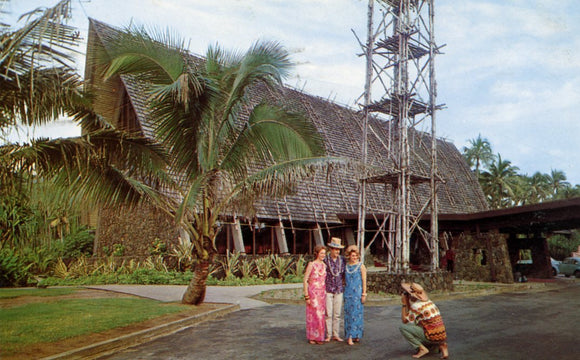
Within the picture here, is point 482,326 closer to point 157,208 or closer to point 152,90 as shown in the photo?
point 157,208

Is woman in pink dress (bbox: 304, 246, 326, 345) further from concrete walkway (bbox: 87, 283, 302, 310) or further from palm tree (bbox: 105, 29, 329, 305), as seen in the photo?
concrete walkway (bbox: 87, 283, 302, 310)

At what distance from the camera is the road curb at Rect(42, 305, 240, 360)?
6397mm

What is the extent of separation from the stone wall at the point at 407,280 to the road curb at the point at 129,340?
639 cm

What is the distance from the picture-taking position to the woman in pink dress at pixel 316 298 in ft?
23.3

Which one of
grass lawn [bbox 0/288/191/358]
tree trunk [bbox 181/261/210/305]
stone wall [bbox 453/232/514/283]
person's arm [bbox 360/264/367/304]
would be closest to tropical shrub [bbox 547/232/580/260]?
stone wall [bbox 453/232/514/283]

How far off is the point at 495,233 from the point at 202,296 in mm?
13488

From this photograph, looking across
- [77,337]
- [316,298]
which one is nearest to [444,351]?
[316,298]

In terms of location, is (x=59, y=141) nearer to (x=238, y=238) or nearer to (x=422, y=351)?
(x=422, y=351)

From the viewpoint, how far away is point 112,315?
917cm

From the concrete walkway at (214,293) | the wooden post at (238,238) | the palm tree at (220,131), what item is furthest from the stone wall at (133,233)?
the palm tree at (220,131)

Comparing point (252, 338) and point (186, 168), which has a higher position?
point (186, 168)

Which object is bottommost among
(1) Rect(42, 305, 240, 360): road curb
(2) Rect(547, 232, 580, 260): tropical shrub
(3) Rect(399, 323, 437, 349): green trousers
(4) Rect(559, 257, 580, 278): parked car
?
(1) Rect(42, 305, 240, 360): road curb

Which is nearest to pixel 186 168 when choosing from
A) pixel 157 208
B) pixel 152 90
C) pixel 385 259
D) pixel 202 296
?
pixel 157 208

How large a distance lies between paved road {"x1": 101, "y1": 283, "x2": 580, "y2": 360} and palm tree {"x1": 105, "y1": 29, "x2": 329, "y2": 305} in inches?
94.5
